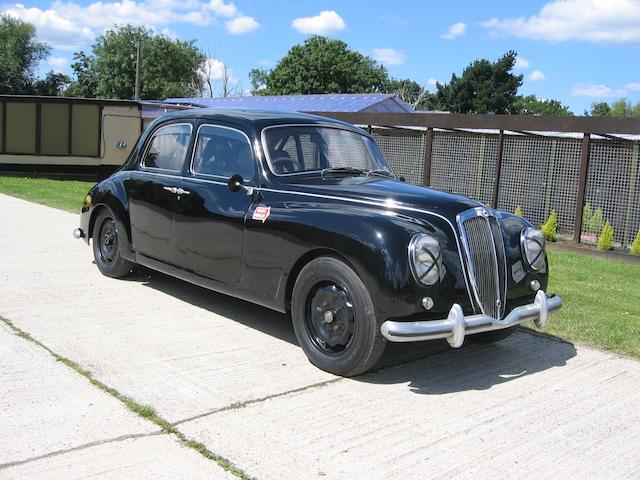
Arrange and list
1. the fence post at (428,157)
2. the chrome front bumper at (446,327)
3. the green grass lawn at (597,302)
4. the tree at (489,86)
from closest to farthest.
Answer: the chrome front bumper at (446,327), the green grass lawn at (597,302), the fence post at (428,157), the tree at (489,86)

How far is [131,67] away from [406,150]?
2225 inches

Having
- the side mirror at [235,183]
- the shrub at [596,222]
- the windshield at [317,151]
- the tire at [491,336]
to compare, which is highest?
the windshield at [317,151]

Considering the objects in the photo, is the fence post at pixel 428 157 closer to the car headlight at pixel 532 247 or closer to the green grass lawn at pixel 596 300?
the green grass lawn at pixel 596 300

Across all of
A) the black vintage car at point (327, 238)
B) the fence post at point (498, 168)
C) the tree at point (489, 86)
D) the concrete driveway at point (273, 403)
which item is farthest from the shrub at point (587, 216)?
the tree at point (489, 86)

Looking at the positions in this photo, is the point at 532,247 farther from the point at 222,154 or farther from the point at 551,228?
the point at 551,228

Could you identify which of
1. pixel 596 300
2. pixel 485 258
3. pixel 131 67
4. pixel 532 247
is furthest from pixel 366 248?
pixel 131 67

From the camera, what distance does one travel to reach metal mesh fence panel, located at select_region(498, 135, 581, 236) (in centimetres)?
1265

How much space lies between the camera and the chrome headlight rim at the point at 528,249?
15.7 ft

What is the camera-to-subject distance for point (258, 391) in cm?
405

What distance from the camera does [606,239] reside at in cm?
1131

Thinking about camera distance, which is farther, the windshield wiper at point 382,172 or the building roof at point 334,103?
the building roof at point 334,103

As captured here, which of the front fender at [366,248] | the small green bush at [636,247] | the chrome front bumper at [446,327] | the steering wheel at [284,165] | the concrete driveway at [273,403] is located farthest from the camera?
the small green bush at [636,247]

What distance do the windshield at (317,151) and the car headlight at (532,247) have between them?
4.59 ft

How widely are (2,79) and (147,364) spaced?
71998 millimetres
